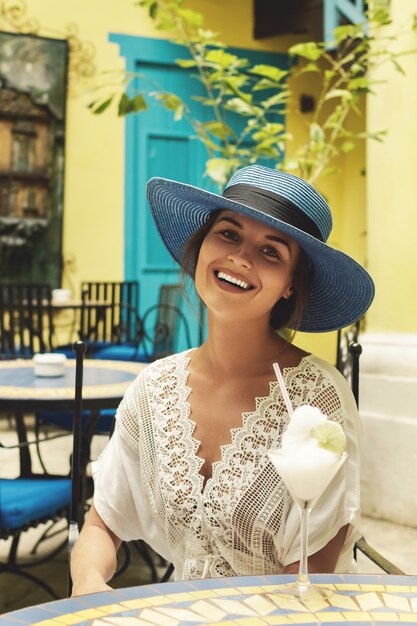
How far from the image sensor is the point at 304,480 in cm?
88

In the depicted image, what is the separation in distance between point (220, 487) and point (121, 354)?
401 centimetres

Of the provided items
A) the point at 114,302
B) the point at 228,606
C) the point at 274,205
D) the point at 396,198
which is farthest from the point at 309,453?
the point at 114,302

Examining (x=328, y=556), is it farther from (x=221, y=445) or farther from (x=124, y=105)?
(x=124, y=105)

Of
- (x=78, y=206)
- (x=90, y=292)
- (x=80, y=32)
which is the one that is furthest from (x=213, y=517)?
(x=80, y=32)

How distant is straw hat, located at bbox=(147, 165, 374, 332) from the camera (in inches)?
47.0

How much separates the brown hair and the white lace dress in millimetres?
103

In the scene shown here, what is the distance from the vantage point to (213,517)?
3.90 feet

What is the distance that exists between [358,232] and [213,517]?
5.85 meters

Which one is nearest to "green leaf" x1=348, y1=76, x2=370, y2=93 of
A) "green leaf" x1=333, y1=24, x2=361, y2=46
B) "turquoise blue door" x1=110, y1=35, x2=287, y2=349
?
"green leaf" x1=333, y1=24, x2=361, y2=46

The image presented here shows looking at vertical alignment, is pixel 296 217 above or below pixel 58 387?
above

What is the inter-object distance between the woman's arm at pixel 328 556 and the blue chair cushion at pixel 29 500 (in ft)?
3.72

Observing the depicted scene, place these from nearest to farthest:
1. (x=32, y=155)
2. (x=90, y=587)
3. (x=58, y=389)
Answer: (x=90, y=587) → (x=58, y=389) → (x=32, y=155)

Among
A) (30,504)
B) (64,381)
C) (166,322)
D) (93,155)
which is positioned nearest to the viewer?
(30,504)

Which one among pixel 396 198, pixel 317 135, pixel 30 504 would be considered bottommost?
pixel 30 504
